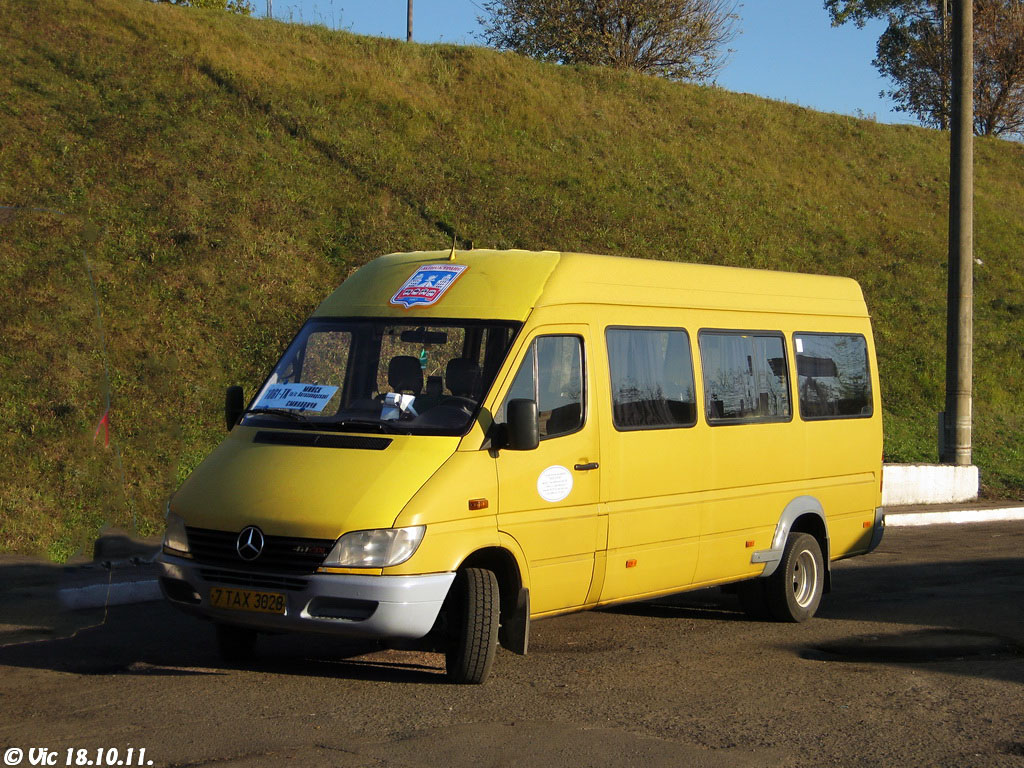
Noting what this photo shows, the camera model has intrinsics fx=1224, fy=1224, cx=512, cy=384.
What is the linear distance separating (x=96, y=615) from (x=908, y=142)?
3992cm

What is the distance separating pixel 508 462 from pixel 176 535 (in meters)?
1.99

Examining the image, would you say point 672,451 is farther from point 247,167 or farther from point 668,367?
point 247,167

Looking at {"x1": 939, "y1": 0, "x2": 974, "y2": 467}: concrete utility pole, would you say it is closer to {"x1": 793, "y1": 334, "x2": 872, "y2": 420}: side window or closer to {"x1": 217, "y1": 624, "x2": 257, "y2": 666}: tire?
{"x1": 793, "y1": 334, "x2": 872, "y2": 420}: side window

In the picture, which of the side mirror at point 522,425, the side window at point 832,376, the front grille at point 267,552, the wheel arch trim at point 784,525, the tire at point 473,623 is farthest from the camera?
the side window at point 832,376

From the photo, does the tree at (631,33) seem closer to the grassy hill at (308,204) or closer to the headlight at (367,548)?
the grassy hill at (308,204)

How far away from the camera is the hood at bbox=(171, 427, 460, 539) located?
21.7 ft

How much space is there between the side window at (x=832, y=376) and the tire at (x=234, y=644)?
479 cm

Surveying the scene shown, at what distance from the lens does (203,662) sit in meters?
7.56

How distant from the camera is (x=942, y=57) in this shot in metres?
62.4

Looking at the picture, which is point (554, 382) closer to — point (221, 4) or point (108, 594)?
point (108, 594)

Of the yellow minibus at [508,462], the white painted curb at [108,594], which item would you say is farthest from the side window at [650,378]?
the white painted curb at [108,594]

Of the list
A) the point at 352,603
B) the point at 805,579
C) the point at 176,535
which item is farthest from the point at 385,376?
the point at 805,579

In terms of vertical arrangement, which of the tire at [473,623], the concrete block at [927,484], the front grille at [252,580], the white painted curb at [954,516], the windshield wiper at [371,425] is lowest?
the white painted curb at [954,516]

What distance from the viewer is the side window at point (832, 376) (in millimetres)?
10055
